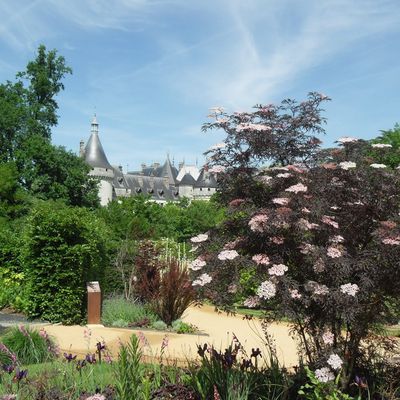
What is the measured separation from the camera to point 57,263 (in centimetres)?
1002

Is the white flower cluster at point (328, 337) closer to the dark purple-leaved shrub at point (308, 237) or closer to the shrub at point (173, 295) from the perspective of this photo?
the dark purple-leaved shrub at point (308, 237)

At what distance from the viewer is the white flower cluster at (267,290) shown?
3.46 m

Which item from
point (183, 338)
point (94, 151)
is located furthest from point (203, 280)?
point (94, 151)

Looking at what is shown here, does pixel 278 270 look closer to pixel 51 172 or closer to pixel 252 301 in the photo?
pixel 252 301

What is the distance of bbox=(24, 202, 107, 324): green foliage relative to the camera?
9.95m

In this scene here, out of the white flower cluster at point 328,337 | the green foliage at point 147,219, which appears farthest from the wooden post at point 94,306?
the white flower cluster at point 328,337

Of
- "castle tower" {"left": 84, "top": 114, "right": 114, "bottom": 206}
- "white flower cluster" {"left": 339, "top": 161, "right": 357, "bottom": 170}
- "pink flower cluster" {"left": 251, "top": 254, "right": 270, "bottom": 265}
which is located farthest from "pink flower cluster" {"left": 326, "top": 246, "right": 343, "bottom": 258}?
"castle tower" {"left": 84, "top": 114, "right": 114, "bottom": 206}

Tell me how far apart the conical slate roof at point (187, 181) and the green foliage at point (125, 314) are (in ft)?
319

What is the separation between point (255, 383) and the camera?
14.3ft

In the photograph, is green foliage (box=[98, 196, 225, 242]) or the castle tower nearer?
green foliage (box=[98, 196, 225, 242])

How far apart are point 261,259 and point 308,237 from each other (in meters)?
0.43

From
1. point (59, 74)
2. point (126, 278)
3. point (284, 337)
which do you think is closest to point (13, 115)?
point (59, 74)

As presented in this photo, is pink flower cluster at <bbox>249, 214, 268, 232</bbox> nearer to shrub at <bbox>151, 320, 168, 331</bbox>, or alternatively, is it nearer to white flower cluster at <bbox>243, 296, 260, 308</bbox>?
white flower cluster at <bbox>243, 296, 260, 308</bbox>

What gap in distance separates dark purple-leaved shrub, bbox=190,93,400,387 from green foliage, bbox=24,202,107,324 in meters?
6.34
